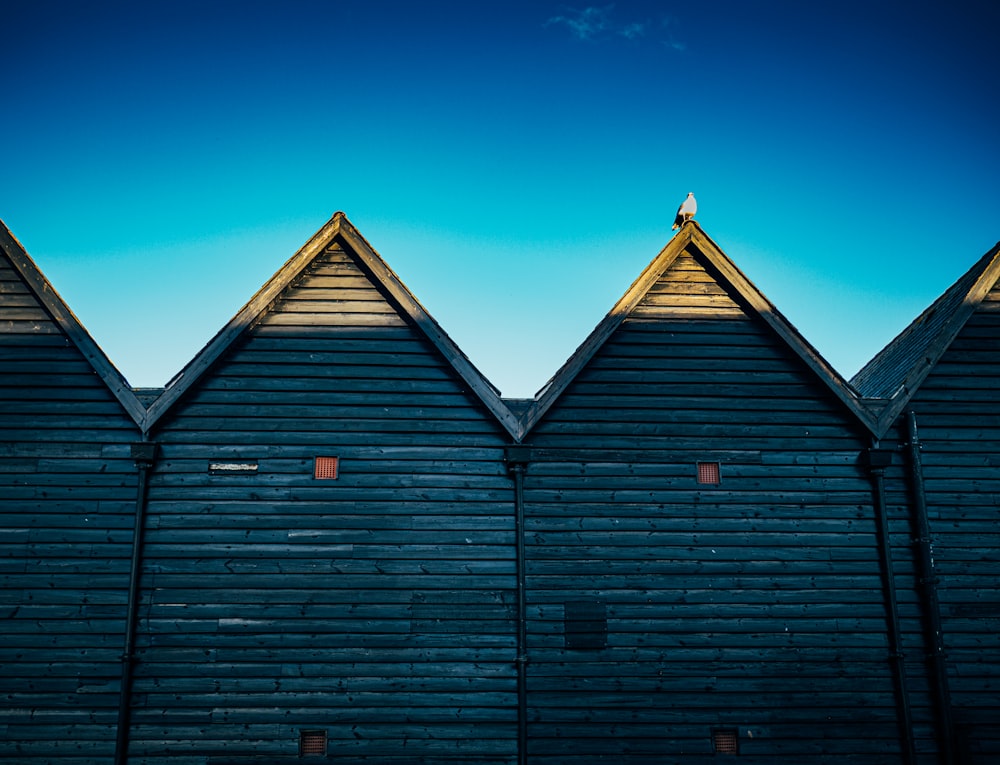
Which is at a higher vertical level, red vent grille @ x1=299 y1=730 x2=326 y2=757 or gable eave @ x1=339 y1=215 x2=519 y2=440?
gable eave @ x1=339 y1=215 x2=519 y2=440

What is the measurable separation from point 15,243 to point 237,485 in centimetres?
540

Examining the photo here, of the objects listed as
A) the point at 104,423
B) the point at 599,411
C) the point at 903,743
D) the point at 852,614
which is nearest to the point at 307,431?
the point at 104,423

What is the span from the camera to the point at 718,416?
473 inches

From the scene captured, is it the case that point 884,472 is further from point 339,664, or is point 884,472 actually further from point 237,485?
point 237,485

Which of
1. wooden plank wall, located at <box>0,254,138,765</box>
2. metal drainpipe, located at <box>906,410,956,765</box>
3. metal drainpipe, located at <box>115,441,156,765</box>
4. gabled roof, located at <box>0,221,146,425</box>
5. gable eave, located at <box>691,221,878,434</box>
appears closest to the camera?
metal drainpipe, located at <box>115,441,156,765</box>

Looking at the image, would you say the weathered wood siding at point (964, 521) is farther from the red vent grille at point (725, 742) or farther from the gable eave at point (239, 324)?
the gable eave at point (239, 324)

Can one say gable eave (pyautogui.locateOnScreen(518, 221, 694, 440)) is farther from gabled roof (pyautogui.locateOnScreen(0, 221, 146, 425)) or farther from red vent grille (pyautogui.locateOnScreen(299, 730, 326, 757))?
gabled roof (pyautogui.locateOnScreen(0, 221, 146, 425))

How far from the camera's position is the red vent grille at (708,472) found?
11.8m

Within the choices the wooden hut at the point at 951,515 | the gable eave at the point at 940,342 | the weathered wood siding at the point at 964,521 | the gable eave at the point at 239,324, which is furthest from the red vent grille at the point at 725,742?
the gable eave at the point at 239,324

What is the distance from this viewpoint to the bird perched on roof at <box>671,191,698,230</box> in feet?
41.7

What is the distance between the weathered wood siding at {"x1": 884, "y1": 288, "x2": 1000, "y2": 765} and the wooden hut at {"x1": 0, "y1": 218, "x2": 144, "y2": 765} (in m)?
12.1

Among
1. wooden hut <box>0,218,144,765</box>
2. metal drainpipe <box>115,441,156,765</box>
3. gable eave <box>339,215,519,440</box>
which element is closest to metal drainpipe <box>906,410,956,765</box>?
gable eave <box>339,215,519,440</box>

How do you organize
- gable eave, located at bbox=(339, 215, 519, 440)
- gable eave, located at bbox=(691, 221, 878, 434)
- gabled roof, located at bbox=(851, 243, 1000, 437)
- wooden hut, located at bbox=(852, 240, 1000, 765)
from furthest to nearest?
gabled roof, located at bbox=(851, 243, 1000, 437)
gable eave, located at bbox=(691, 221, 878, 434)
gable eave, located at bbox=(339, 215, 519, 440)
wooden hut, located at bbox=(852, 240, 1000, 765)

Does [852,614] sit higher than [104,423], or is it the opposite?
[104,423]
